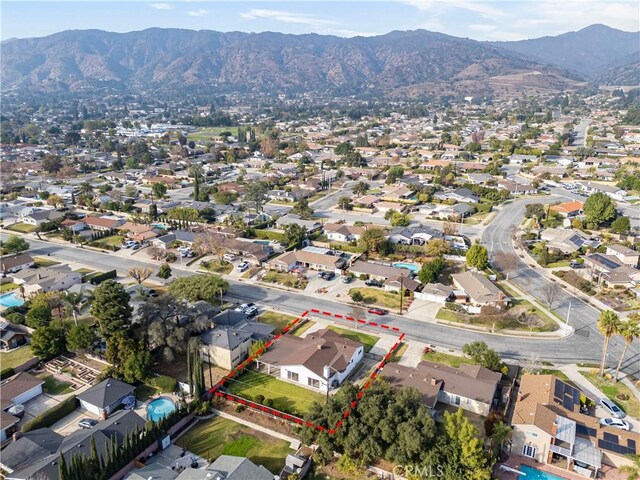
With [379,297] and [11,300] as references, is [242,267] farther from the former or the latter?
[11,300]

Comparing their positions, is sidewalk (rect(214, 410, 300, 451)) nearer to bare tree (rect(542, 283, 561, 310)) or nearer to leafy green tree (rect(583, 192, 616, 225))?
bare tree (rect(542, 283, 561, 310))

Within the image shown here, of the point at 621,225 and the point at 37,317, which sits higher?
the point at 621,225

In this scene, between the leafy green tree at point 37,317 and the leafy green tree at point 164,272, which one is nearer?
the leafy green tree at point 37,317

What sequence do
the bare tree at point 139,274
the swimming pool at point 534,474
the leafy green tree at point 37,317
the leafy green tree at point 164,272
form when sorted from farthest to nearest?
the leafy green tree at point 164,272
the bare tree at point 139,274
the leafy green tree at point 37,317
the swimming pool at point 534,474

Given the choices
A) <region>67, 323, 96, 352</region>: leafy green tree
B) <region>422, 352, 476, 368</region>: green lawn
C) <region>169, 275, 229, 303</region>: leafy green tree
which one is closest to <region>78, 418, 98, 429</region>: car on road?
<region>67, 323, 96, 352</region>: leafy green tree

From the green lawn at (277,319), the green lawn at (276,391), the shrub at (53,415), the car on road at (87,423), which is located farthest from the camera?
the green lawn at (277,319)

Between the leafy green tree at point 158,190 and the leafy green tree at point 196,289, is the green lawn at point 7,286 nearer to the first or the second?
the leafy green tree at point 196,289

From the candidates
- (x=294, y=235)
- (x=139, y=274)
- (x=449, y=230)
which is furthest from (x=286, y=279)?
(x=449, y=230)

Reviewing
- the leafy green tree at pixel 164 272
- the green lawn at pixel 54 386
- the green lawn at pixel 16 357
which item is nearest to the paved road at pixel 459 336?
the leafy green tree at pixel 164 272
